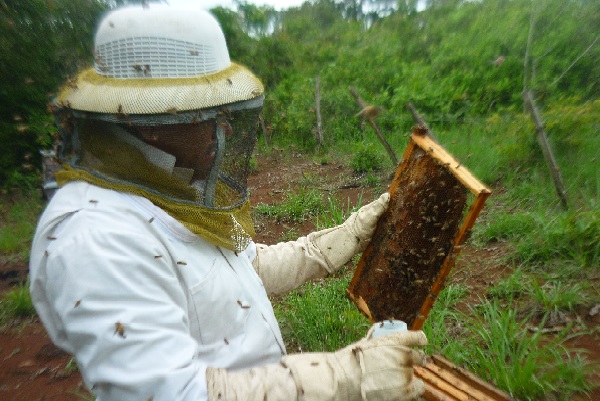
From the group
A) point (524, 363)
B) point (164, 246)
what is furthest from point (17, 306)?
point (524, 363)

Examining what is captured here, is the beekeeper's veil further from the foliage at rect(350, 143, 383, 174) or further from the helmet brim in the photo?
the foliage at rect(350, 143, 383, 174)

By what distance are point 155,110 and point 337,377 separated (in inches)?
42.5

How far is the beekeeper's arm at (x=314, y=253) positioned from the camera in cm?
237

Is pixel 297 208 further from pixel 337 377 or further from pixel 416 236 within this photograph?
pixel 337 377

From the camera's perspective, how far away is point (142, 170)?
156 centimetres

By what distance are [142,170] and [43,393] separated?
3218 millimetres

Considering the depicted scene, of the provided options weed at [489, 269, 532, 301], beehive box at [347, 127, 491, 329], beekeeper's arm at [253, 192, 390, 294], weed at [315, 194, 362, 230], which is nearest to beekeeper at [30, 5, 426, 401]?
beekeeper's arm at [253, 192, 390, 294]

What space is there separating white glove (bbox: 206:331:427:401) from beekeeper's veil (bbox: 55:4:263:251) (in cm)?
52

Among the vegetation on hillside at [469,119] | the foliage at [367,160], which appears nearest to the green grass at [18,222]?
the vegetation on hillside at [469,119]

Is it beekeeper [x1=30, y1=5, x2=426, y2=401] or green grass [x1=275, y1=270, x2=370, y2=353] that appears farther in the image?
green grass [x1=275, y1=270, x2=370, y2=353]

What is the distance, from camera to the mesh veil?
60.8 inches

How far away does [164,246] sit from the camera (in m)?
1.50

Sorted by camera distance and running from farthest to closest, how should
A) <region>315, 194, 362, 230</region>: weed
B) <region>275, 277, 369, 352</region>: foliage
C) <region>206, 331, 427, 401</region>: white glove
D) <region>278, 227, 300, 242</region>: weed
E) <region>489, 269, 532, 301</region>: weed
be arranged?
<region>278, 227, 300, 242</region>: weed < <region>315, 194, 362, 230</region>: weed < <region>489, 269, 532, 301</region>: weed < <region>275, 277, 369, 352</region>: foliage < <region>206, 331, 427, 401</region>: white glove

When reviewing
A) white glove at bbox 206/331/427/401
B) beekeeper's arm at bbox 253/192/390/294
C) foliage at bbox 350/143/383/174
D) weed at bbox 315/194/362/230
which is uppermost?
white glove at bbox 206/331/427/401
